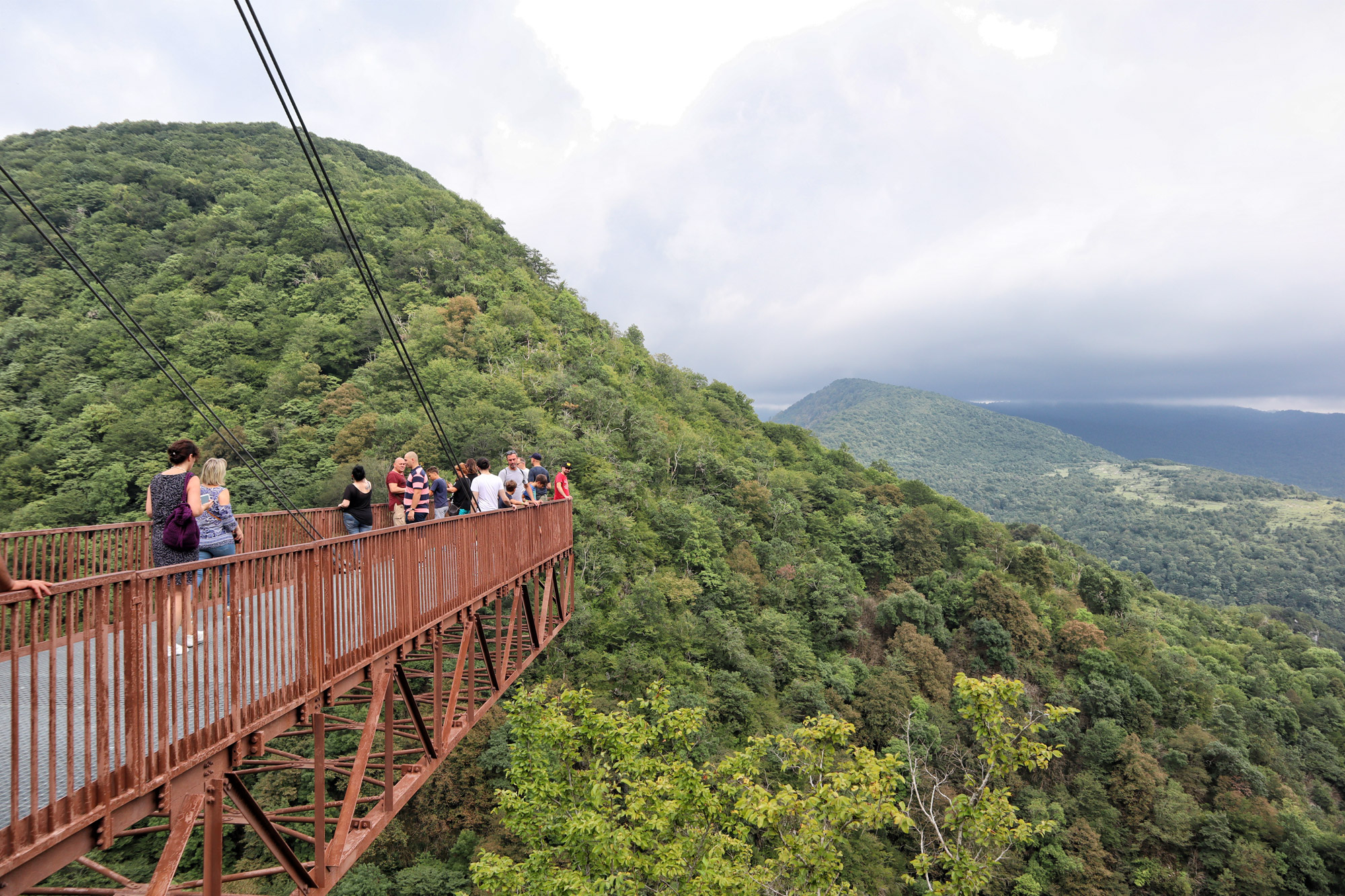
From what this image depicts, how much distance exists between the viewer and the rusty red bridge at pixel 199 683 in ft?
7.93

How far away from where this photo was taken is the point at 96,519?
33.2 meters

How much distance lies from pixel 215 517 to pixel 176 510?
44.2 inches

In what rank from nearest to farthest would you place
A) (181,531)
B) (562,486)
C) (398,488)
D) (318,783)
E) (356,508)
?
(181,531), (318,783), (356,508), (398,488), (562,486)

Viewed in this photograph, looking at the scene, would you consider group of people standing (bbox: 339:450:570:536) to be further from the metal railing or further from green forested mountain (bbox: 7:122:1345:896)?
green forested mountain (bbox: 7:122:1345:896)

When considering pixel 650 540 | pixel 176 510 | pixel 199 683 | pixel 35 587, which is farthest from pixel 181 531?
pixel 650 540

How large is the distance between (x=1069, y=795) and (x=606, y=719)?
36.5 metres

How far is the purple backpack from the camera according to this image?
399 cm

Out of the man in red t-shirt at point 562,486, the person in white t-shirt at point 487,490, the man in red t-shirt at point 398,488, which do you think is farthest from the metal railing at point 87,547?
the man in red t-shirt at point 562,486

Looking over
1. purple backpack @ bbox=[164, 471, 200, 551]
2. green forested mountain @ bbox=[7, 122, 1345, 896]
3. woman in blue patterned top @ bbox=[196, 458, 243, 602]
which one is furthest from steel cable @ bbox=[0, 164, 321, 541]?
green forested mountain @ bbox=[7, 122, 1345, 896]

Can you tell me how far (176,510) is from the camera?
401 centimetres

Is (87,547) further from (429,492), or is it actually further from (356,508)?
(429,492)

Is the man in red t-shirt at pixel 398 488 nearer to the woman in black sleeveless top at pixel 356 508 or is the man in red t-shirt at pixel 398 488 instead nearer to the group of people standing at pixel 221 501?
the group of people standing at pixel 221 501

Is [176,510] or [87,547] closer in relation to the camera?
[176,510]

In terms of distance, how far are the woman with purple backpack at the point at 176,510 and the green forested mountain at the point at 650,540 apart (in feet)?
69.7
